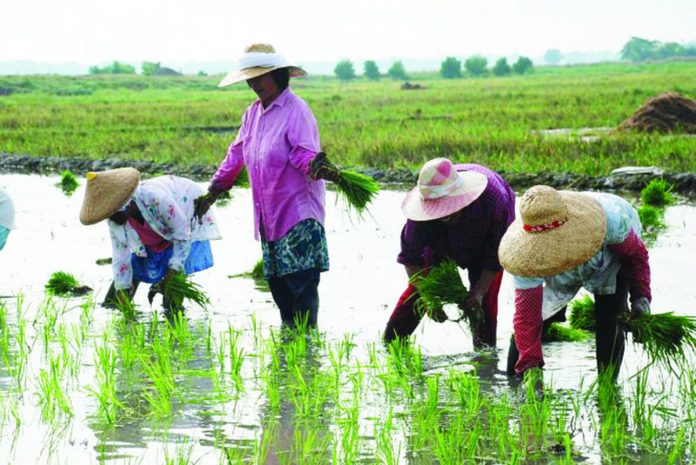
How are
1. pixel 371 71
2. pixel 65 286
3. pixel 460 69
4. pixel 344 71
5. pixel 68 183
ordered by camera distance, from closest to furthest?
pixel 65 286 → pixel 68 183 → pixel 460 69 → pixel 371 71 → pixel 344 71

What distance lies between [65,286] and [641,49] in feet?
535

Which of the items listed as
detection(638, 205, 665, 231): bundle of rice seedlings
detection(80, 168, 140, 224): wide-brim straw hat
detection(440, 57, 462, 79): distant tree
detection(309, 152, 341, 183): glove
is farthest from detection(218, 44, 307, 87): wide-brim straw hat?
detection(440, 57, 462, 79): distant tree

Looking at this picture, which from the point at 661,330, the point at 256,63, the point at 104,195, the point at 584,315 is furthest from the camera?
the point at 584,315

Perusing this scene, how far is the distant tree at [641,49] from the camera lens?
16175 centimetres

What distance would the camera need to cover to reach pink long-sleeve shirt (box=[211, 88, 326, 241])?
5.54 metres

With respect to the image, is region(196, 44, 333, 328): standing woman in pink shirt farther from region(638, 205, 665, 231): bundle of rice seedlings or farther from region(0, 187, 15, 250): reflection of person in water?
region(638, 205, 665, 231): bundle of rice seedlings

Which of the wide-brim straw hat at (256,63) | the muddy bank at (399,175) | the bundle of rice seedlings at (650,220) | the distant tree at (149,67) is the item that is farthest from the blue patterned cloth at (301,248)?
Result: the distant tree at (149,67)

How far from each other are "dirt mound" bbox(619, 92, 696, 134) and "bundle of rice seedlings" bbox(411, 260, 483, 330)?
1276 cm

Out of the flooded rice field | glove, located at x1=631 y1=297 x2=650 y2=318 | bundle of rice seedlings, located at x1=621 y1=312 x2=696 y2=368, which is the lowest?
the flooded rice field

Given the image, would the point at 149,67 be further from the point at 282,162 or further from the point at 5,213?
the point at 282,162

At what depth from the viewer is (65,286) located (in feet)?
23.8

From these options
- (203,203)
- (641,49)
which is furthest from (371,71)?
(203,203)

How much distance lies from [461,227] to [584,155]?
9.23 metres

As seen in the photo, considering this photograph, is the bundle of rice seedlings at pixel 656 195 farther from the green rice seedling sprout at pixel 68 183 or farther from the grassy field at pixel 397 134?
the green rice seedling sprout at pixel 68 183
